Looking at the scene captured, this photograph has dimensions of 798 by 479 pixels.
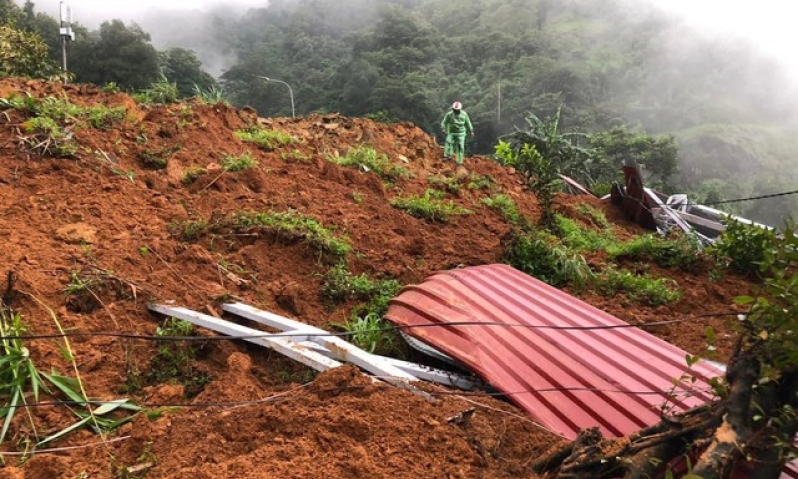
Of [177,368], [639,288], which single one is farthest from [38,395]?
[639,288]

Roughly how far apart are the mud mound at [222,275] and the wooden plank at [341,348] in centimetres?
17

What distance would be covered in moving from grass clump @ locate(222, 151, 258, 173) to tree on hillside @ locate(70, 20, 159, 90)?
23.2 metres

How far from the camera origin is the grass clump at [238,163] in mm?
5840

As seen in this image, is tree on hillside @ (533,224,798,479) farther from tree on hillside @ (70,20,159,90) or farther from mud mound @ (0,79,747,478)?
tree on hillside @ (70,20,159,90)

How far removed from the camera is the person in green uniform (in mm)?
10562

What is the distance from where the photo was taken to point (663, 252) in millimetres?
5816

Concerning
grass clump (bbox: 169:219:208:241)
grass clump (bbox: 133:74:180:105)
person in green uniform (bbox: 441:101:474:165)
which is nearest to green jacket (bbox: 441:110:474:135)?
person in green uniform (bbox: 441:101:474:165)

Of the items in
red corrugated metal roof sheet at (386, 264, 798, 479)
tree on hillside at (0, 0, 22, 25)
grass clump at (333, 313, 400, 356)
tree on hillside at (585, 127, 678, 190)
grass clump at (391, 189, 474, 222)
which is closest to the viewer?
red corrugated metal roof sheet at (386, 264, 798, 479)

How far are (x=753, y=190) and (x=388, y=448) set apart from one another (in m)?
39.7

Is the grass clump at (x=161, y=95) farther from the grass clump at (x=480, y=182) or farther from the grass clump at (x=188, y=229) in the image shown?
the grass clump at (x=188, y=229)

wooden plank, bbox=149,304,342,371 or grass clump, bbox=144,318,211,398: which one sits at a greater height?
wooden plank, bbox=149,304,342,371

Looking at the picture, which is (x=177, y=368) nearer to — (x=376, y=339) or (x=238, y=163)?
(x=376, y=339)

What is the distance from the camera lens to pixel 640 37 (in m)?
61.5

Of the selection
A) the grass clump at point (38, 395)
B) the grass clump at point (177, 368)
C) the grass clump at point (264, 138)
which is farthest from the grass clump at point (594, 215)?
the grass clump at point (38, 395)
